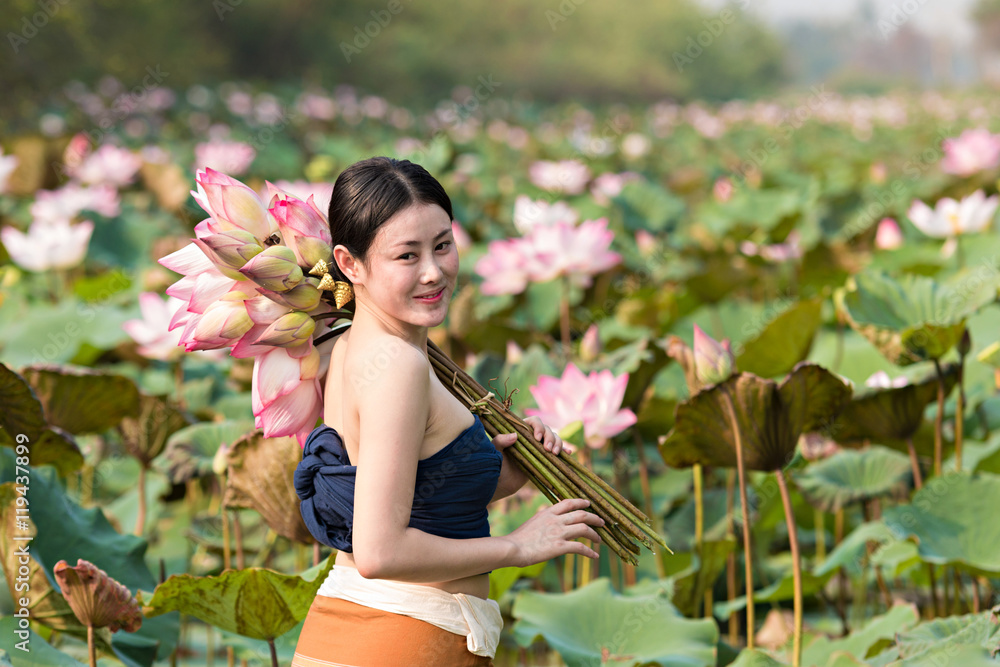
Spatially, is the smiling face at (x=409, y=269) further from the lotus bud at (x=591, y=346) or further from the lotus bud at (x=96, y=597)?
the lotus bud at (x=591, y=346)

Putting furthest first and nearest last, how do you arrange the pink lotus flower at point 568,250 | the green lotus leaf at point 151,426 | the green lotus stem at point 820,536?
the pink lotus flower at point 568,250
the green lotus stem at point 820,536
the green lotus leaf at point 151,426

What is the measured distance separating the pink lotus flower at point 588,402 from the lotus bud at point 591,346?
0.33m

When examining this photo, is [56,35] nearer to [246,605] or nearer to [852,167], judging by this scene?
[852,167]

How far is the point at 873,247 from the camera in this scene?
3.93 metres

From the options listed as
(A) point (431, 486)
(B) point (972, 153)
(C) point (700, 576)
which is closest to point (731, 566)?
(C) point (700, 576)

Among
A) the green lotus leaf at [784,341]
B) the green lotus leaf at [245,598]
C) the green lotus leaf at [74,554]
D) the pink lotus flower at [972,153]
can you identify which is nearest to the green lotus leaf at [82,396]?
the green lotus leaf at [74,554]

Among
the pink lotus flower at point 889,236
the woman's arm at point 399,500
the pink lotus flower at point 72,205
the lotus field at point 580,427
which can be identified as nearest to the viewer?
the woman's arm at point 399,500

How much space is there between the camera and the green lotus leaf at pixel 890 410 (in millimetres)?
1761

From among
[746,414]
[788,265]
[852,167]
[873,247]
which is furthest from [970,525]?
[852,167]

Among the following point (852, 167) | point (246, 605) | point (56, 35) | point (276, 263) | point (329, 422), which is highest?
point (56, 35)

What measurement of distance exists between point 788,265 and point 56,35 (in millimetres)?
8785

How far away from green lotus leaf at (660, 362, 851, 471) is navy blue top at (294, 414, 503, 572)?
48 centimetres

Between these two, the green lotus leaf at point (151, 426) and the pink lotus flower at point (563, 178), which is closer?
the green lotus leaf at point (151, 426)

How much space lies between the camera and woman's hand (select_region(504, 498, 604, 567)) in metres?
1.04
